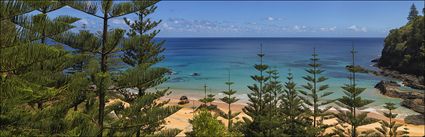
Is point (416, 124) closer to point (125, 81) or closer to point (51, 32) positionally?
point (125, 81)

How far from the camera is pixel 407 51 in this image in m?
43.9

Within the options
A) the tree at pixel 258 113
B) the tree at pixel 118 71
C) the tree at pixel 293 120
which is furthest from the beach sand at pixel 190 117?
the tree at pixel 118 71

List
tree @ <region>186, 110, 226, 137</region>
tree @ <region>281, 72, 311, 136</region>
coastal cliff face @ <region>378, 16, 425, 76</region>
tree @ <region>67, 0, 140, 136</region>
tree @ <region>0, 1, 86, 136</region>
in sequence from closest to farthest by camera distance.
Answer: tree @ <region>0, 1, 86, 136</region>
tree @ <region>67, 0, 140, 136</region>
tree @ <region>186, 110, 226, 137</region>
tree @ <region>281, 72, 311, 136</region>
coastal cliff face @ <region>378, 16, 425, 76</region>

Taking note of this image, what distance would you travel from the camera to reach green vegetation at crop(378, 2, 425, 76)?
4003cm

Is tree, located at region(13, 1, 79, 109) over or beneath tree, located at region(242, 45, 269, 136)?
over

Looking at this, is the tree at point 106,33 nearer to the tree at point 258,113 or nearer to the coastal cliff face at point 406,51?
the tree at point 258,113

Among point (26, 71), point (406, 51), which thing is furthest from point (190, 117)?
point (406, 51)

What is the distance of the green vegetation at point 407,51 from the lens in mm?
40031

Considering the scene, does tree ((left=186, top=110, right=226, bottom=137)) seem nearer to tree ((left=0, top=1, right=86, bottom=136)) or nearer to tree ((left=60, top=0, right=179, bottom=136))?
tree ((left=60, top=0, right=179, bottom=136))

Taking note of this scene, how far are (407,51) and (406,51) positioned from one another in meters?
0.28

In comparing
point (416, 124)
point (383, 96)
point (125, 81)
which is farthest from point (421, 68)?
point (125, 81)

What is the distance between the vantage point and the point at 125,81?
7.29m

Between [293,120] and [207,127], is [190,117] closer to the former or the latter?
[293,120]

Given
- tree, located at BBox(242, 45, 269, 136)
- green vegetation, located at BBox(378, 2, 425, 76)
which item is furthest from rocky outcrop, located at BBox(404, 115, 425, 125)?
green vegetation, located at BBox(378, 2, 425, 76)
